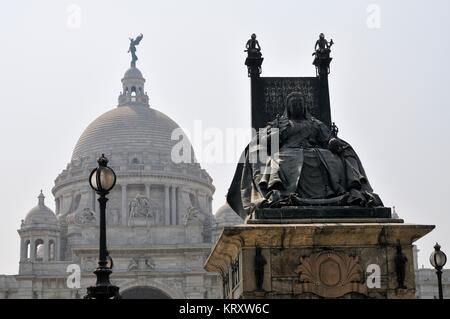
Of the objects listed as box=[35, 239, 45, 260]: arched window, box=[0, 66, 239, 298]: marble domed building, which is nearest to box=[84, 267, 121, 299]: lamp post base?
box=[0, 66, 239, 298]: marble domed building

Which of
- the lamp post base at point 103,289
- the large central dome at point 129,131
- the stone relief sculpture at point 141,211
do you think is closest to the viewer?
the lamp post base at point 103,289

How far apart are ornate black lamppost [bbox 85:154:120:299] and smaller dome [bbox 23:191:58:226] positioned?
76.3m

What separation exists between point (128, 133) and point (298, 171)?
299ft

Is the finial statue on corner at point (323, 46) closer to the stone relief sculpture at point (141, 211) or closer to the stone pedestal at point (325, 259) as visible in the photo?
the stone pedestal at point (325, 259)

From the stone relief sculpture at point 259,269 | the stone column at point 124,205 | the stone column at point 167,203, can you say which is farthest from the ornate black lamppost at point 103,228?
the stone column at point 167,203

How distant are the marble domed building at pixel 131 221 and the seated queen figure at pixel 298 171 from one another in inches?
2377

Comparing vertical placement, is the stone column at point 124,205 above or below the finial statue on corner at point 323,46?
above

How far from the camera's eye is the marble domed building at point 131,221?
253 feet

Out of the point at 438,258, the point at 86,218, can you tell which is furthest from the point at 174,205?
the point at 438,258

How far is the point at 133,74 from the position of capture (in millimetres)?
111312

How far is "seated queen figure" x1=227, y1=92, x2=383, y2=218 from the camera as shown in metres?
14.2

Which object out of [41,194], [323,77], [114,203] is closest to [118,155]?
[114,203]

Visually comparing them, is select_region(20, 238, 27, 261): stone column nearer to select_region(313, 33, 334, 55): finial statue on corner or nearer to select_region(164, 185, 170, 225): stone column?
select_region(164, 185, 170, 225): stone column

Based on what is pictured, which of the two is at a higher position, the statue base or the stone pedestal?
the statue base
